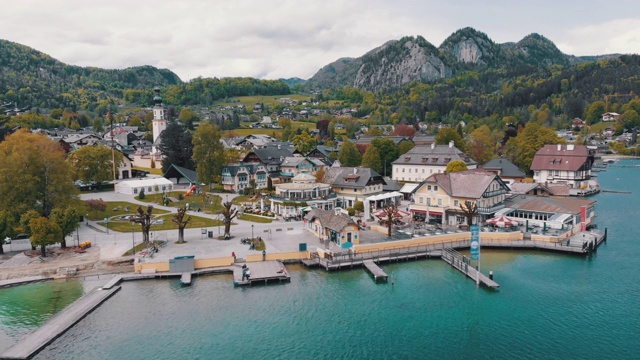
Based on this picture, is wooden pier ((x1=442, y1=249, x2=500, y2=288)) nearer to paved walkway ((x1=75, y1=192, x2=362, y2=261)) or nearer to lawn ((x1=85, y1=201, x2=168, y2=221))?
paved walkway ((x1=75, y1=192, x2=362, y2=261))

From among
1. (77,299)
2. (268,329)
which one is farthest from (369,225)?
(77,299)

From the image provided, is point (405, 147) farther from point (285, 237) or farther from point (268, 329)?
point (268, 329)

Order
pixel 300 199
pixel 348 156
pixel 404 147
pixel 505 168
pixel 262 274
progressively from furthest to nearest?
pixel 404 147, pixel 348 156, pixel 505 168, pixel 300 199, pixel 262 274

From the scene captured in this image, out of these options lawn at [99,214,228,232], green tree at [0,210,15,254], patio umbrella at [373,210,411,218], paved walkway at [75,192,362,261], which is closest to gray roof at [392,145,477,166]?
patio umbrella at [373,210,411,218]

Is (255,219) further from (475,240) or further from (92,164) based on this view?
(92,164)

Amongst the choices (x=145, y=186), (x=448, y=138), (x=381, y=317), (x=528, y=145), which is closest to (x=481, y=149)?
(x=448, y=138)

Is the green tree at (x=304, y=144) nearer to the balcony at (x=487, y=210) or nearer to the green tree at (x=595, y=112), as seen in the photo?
the balcony at (x=487, y=210)
